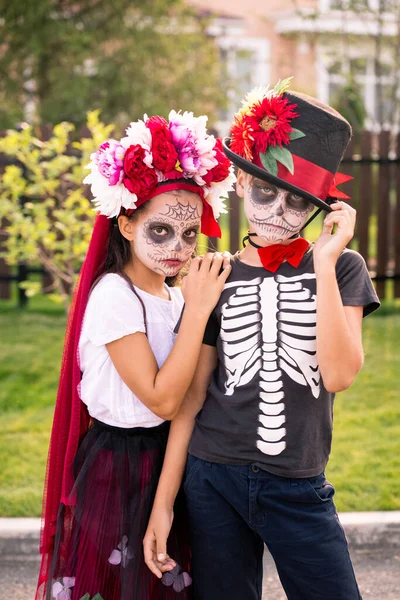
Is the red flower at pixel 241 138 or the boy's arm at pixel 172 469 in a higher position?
the red flower at pixel 241 138

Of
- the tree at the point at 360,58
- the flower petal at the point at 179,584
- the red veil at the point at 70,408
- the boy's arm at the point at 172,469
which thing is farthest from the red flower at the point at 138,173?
the tree at the point at 360,58

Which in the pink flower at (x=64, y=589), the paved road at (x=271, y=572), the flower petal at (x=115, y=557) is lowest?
the paved road at (x=271, y=572)

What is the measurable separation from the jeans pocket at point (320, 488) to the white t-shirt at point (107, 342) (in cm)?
54

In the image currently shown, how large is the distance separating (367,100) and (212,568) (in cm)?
2187

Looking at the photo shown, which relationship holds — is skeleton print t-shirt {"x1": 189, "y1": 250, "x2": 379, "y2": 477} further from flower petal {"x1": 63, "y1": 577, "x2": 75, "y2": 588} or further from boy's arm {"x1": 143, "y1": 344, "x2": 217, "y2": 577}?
flower petal {"x1": 63, "y1": 577, "x2": 75, "y2": 588}

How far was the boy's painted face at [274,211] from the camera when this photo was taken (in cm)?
218

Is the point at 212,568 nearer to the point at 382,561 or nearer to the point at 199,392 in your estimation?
the point at 199,392

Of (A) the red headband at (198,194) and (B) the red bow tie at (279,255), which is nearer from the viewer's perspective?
(B) the red bow tie at (279,255)

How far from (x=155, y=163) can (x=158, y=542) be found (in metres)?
1.13

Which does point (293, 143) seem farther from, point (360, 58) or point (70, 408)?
point (360, 58)

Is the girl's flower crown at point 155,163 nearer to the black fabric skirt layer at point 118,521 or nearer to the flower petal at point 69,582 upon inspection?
the black fabric skirt layer at point 118,521

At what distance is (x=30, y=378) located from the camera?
19.7 feet

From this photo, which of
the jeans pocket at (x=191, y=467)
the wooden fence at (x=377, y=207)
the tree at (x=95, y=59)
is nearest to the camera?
the jeans pocket at (x=191, y=467)

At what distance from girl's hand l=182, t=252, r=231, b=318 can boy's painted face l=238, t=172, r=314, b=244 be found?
0.51ft
